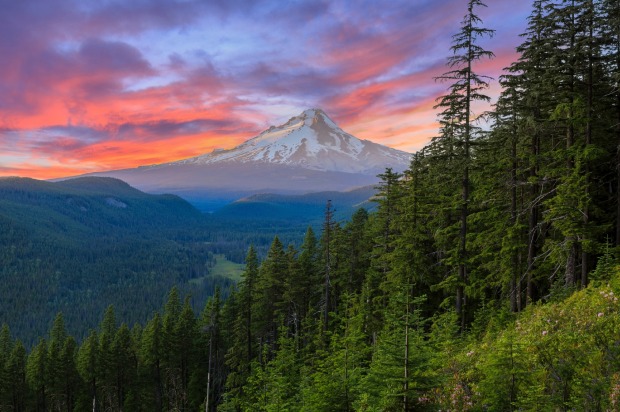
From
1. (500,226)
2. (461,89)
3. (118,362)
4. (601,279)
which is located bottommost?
(118,362)

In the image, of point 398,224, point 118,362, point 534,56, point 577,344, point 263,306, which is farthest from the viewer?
point 118,362

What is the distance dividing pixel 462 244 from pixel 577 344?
32.4 ft

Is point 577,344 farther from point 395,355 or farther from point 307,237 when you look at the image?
point 307,237

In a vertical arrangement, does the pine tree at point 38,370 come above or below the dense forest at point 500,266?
below

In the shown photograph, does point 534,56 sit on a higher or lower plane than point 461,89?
higher

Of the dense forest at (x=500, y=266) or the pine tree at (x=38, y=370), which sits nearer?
the dense forest at (x=500, y=266)

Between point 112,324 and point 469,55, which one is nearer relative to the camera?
point 469,55

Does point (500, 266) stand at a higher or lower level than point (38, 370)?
higher

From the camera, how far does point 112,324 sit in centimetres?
5503

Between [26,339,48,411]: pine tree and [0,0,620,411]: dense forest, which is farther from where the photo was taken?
[26,339,48,411]: pine tree

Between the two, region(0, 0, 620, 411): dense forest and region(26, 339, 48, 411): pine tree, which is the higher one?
region(0, 0, 620, 411): dense forest

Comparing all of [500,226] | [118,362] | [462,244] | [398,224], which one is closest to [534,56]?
[500,226]

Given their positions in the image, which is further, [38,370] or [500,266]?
[38,370]

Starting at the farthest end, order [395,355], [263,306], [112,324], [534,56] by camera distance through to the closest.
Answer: [112,324] → [263,306] → [534,56] → [395,355]
